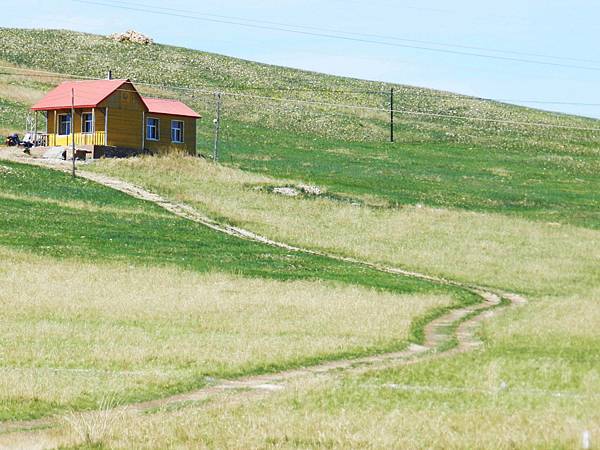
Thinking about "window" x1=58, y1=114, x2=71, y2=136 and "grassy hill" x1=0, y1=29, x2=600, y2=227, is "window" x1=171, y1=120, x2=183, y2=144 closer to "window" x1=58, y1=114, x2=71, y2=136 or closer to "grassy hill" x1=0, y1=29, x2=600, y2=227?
"grassy hill" x1=0, y1=29, x2=600, y2=227

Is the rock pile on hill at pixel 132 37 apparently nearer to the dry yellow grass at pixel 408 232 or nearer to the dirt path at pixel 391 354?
the dry yellow grass at pixel 408 232

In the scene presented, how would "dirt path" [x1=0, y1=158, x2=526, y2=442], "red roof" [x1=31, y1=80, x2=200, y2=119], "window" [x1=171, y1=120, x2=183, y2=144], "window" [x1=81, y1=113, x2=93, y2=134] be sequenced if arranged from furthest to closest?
"window" [x1=171, y1=120, x2=183, y2=144] → "window" [x1=81, y1=113, x2=93, y2=134] → "red roof" [x1=31, y1=80, x2=200, y2=119] → "dirt path" [x1=0, y1=158, x2=526, y2=442]

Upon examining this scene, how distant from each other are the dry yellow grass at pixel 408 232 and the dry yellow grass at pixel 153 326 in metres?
11.5

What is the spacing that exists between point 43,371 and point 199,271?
21.5 metres

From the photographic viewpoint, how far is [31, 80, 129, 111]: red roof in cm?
8262

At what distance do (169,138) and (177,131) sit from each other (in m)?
1.14

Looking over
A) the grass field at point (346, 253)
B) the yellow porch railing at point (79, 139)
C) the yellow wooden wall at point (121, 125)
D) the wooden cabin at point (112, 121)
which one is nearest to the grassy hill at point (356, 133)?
the grass field at point (346, 253)

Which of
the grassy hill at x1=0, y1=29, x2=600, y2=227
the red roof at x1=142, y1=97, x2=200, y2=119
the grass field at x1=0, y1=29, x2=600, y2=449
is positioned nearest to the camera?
the grass field at x1=0, y1=29, x2=600, y2=449

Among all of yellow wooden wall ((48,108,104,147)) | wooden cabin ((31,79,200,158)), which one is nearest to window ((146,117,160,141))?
wooden cabin ((31,79,200,158))

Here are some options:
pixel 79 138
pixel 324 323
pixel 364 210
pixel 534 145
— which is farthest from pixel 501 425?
pixel 534 145

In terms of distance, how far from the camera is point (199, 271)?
44344 millimetres

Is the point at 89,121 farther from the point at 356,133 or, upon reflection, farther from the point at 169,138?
the point at 356,133

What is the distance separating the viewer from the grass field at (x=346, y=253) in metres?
18.3

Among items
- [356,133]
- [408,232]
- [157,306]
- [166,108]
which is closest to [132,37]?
[356,133]
